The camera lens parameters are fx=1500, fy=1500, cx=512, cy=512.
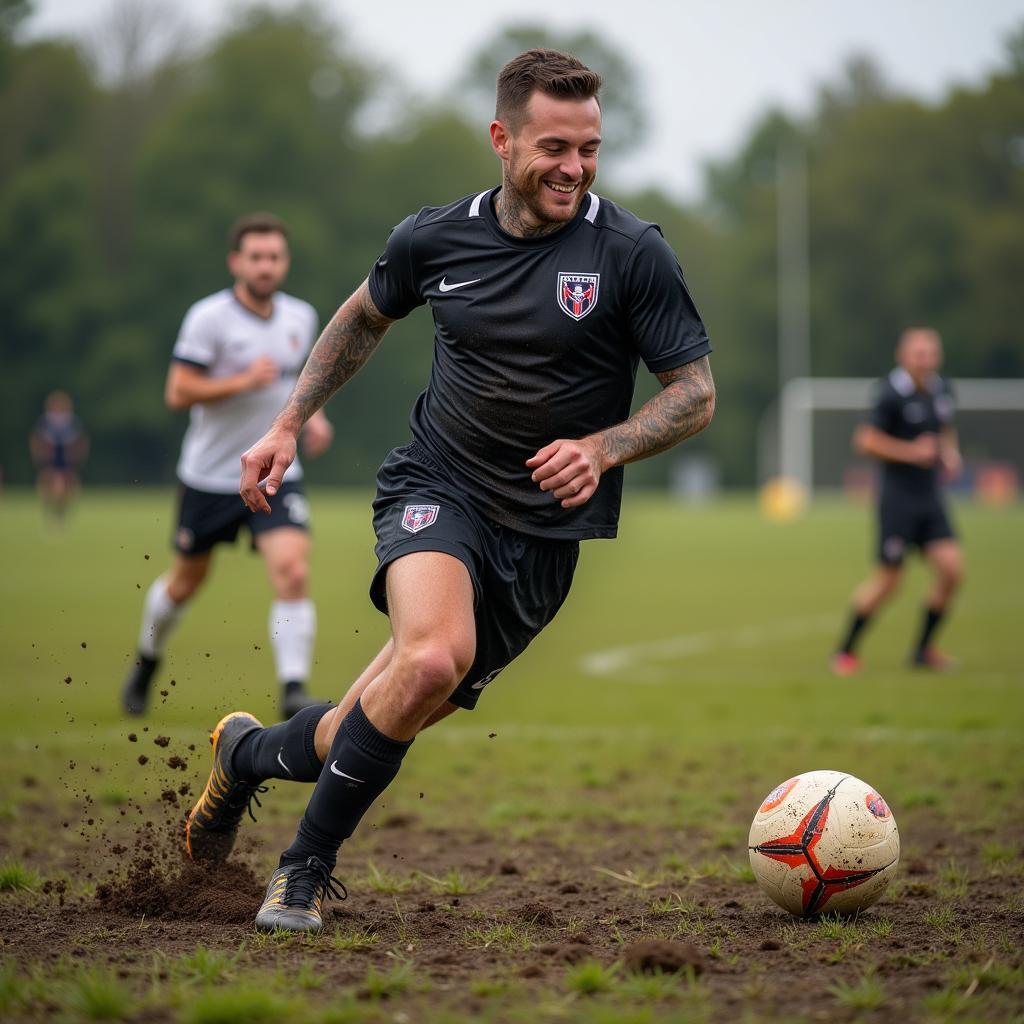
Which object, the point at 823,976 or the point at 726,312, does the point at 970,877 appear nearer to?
the point at 823,976

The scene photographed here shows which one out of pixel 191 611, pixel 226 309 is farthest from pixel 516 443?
pixel 191 611

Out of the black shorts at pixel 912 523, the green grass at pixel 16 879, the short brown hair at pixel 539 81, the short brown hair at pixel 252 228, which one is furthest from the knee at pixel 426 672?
the black shorts at pixel 912 523

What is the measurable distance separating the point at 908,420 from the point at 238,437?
18.2 feet

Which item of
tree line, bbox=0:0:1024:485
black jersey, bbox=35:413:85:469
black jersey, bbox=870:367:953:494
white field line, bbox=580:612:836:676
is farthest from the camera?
tree line, bbox=0:0:1024:485

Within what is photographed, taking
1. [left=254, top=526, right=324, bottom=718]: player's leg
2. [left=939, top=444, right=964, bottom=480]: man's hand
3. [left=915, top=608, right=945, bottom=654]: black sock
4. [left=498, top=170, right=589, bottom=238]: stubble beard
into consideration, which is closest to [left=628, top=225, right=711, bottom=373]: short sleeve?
[left=498, top=170, right=589, bottom=238]: stubble beard

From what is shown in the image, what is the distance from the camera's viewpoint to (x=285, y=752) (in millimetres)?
4645

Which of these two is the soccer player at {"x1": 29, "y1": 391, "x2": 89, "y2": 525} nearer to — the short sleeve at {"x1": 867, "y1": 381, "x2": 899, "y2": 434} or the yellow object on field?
the yellow object on field

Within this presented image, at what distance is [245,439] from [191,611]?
7471 millimetres

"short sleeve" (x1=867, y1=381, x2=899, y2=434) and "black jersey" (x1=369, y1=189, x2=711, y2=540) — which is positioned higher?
"short sleeve" (x1=867, y1=381, x2=899, y2=434)

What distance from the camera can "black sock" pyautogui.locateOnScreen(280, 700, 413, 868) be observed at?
4215mm

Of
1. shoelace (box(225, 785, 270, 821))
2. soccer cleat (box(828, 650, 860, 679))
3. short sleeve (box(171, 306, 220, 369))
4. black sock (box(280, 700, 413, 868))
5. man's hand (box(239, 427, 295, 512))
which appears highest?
short sleeve (box(171, 306, 220, 369))

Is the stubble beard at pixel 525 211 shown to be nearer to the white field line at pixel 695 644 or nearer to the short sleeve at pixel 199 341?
the short sleeve at pixel 199 341

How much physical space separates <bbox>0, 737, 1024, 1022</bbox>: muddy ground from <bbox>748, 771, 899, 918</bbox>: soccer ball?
0.33ft

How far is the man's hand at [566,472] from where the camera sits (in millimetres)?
4070
